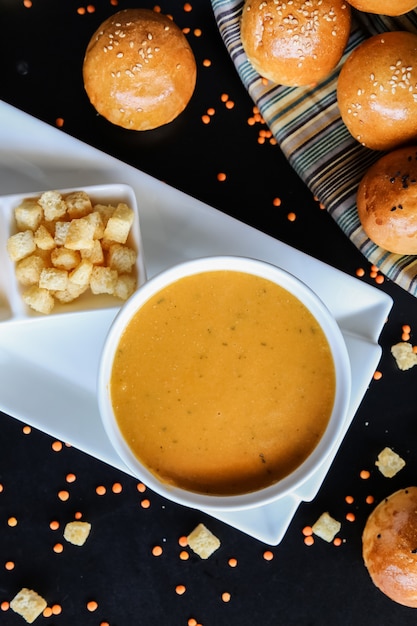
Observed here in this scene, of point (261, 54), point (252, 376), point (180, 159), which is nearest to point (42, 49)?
point (180, 159)

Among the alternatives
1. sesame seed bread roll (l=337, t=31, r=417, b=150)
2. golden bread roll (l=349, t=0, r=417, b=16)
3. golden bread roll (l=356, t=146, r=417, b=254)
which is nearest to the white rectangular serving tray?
golden bread roll (l=356, t=146, r=417, b=254)

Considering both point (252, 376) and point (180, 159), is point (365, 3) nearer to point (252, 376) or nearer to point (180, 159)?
point (180, 159)

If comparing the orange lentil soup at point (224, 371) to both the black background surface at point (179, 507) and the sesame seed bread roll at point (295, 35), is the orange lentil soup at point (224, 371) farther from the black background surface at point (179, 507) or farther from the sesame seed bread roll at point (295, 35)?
the sesame seed bread roll at point (295, 35)

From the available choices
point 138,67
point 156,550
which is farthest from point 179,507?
point 138,67

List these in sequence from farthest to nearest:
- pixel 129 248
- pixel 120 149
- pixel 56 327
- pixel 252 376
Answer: pixel 120 149, pixel 56 327, pixel 129 248, pixel 252 376

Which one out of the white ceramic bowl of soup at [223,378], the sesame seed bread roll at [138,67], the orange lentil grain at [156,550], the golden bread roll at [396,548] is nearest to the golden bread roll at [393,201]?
the white ceramic bowl of soup at [223,378]

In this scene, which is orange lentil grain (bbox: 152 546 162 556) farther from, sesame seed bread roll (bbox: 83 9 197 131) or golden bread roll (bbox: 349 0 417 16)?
golden bread roll (bbox: 349 0 417 16)
